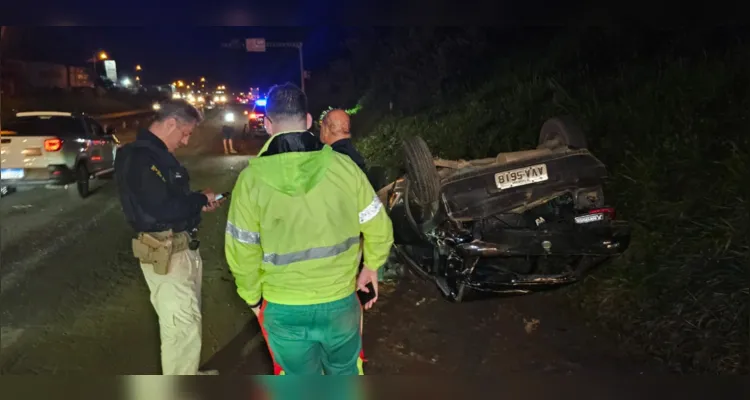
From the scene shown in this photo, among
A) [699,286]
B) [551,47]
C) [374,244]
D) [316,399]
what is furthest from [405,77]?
[316,399]

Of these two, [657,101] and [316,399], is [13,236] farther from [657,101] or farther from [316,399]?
[316,399]

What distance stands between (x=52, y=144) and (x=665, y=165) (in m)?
9.52

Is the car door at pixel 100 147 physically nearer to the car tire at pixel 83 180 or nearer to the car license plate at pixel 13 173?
the car tire at pixel 83 180

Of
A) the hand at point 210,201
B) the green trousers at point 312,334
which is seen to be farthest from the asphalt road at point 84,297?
the green trousers at point 312,334

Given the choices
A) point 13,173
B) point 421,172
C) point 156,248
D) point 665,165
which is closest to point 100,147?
point 13,173

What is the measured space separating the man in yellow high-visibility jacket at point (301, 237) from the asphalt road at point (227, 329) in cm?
102

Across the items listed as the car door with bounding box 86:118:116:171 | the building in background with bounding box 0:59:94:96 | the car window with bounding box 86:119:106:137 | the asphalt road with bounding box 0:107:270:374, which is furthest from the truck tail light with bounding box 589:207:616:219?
the building in background with bounding box 0:59:94:96

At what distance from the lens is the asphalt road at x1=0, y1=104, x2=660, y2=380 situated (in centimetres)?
458

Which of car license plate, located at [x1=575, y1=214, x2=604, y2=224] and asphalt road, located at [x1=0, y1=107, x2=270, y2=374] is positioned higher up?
car license plate, located at [x1=575, y1=214, x2=604, y2=224]

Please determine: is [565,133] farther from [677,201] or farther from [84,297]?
[84,297]

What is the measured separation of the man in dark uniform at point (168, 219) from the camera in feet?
11.4

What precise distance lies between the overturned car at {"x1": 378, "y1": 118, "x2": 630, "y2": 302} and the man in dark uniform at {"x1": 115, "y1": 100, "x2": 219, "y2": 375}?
1.37 metres

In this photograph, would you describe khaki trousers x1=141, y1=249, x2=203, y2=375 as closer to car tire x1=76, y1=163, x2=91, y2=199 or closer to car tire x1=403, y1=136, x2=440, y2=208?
car tire x1=403, y1=136, x2=440, y2=208

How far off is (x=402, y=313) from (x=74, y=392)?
4380mm
